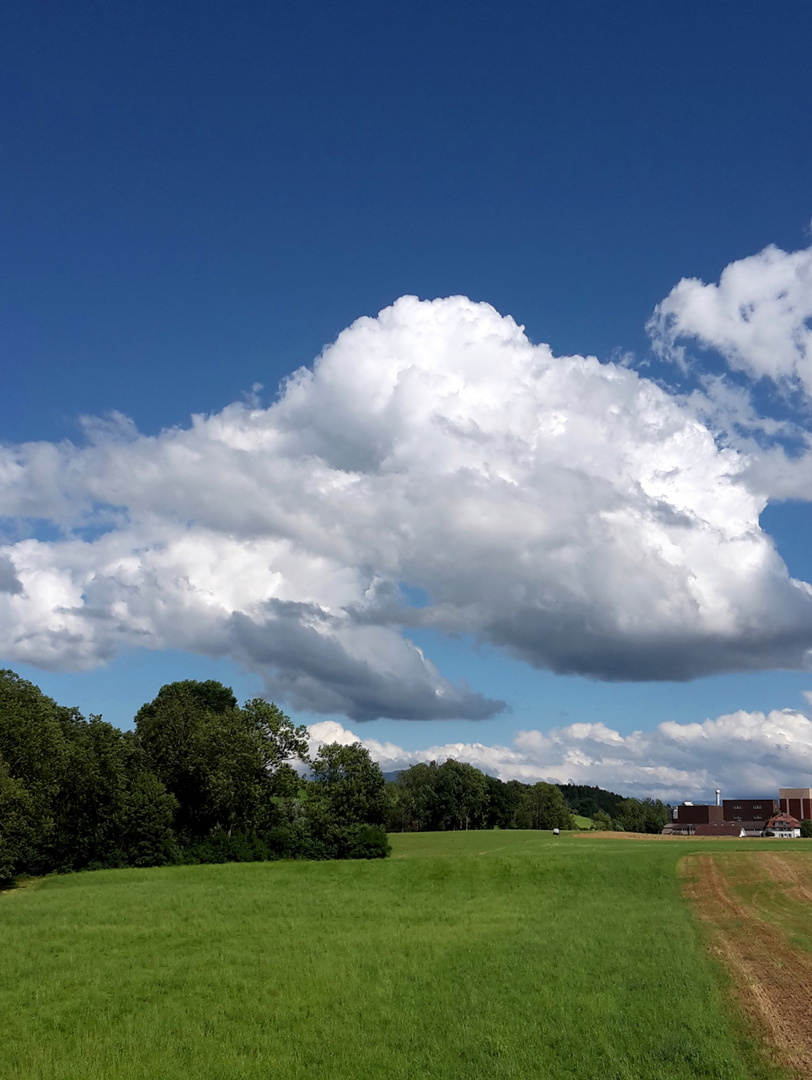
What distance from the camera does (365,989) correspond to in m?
25.2

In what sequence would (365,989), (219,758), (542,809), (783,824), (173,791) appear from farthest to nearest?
(783,824) < (542,809) < (173,791) < (219,758) < (365,989)

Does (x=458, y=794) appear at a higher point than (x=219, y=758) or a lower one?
lower

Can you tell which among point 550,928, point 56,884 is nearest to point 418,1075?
point 550,928

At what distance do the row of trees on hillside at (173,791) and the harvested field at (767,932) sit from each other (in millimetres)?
35977

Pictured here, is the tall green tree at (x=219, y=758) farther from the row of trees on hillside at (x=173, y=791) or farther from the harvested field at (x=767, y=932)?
the harvested field at (x=767, y=932)

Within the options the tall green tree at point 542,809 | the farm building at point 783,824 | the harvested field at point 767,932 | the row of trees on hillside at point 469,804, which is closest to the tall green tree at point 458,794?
the row of trees on hillside at point 469,804

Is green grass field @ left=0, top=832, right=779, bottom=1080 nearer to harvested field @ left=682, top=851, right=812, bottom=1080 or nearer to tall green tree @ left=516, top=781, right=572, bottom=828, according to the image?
harvested field @ left=682, top=851, right=812, bottom=1080

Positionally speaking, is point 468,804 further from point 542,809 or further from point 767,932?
point 767,932

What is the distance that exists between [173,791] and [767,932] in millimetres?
68095

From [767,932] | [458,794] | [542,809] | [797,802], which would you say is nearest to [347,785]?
[767,932]

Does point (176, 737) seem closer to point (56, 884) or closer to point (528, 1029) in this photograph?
point (56, 884)

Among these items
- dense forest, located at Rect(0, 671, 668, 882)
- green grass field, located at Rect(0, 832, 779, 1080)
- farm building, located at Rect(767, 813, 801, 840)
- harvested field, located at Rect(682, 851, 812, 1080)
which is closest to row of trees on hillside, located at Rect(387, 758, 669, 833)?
farm building, located at Rect(767, 813, 801, 840)

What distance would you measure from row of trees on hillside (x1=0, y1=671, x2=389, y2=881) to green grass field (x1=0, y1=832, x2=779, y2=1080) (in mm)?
20104

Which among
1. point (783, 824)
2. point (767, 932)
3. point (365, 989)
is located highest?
point (767, 932)
